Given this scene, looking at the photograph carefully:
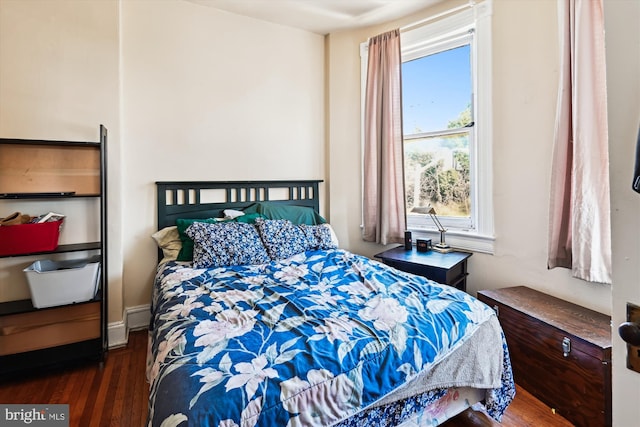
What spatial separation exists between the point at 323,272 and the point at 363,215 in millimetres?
1240

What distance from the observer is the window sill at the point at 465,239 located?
2500mm

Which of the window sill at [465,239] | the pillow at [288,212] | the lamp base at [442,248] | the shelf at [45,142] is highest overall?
the shelf at [45,142]

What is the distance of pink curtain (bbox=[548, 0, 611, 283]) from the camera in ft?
5.69

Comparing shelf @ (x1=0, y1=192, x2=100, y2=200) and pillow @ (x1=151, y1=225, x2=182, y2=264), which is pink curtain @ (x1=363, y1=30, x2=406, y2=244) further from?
shelf @ (x1=0, y1=192, x2=100, y2=200)

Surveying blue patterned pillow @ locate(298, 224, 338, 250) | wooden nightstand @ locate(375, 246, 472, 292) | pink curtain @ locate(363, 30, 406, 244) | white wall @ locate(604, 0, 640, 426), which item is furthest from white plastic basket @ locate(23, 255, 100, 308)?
white wall @ locate(604, 0, 640, 426)

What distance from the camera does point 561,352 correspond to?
163 cm

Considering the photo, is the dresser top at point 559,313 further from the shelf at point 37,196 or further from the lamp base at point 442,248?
the shelf at point 37,196

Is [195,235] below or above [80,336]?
above

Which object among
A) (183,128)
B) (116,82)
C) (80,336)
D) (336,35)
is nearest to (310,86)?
(336,35)

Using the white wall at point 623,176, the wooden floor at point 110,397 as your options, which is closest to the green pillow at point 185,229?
the wooden floor at point 110,397

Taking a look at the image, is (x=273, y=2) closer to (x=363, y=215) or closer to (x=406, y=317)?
(x=363, y=215)

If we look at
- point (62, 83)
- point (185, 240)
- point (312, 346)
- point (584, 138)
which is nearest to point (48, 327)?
point (185, 240)

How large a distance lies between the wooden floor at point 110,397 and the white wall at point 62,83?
47 centimetres

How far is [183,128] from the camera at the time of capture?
107 inches
